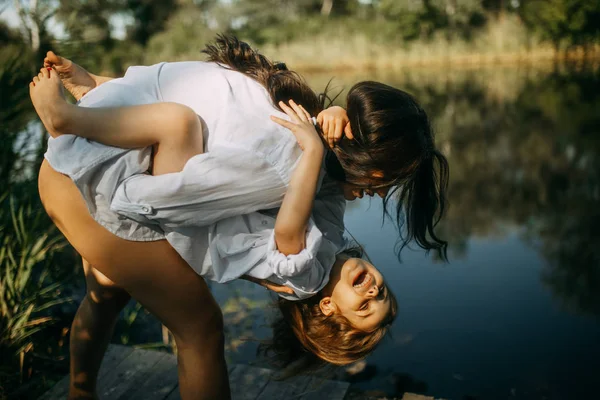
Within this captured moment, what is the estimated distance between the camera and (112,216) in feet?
4.96

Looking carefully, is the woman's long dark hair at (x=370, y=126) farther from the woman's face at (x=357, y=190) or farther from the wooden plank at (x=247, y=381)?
the wooden plank at (x=247, y=381)

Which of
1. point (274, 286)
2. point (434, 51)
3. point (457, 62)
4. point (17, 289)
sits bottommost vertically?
point (457, 62)

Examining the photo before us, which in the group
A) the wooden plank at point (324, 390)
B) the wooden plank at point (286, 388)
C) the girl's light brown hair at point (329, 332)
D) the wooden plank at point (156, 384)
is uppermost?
the girl's light brown hair at point (329, 332)

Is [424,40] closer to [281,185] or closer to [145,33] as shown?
[145,33]

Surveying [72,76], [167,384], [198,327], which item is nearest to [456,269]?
[167,384]

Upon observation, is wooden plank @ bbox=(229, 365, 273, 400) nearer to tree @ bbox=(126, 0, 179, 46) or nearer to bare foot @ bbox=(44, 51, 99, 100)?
bare foot @ bbox=(44, 51, 99, 100)

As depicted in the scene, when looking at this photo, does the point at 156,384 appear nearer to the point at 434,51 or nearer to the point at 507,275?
the point at 507,275

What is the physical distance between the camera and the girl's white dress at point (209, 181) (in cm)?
141

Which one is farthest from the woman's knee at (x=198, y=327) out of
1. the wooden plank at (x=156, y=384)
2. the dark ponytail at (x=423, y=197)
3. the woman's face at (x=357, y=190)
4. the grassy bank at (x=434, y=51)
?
the grassy bank at (x=434, y=51)

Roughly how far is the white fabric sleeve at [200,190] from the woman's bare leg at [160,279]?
0.14 metres

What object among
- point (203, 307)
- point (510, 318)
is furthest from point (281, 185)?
point (510, 318)

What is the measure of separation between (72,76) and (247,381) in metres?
1.38

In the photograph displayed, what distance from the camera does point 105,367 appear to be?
98.3 inches

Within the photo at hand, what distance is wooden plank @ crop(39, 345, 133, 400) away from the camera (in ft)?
7.50
